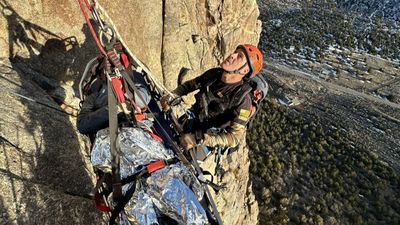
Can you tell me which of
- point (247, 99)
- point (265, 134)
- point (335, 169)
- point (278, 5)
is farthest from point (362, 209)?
point (278, 5)

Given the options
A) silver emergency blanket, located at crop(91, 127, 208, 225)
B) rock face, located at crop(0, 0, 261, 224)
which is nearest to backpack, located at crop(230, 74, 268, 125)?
silver emergency blanket, located at crop(91, 127, 208, 225)

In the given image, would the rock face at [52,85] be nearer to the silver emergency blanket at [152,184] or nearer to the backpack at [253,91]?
the silver emergency blanket at [152,184]

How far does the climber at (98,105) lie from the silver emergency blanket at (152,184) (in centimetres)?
22

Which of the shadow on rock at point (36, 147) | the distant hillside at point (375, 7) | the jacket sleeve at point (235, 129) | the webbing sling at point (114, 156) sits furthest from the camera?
the distant hillside at point (375, 7)

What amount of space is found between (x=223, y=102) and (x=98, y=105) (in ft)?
7.21

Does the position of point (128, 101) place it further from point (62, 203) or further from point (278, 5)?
point (278, 5)

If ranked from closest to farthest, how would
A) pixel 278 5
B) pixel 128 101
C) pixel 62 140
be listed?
1. pixel 128 101
2. pixel 62 140
3. pixel 278 5

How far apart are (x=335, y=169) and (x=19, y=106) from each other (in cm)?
4342

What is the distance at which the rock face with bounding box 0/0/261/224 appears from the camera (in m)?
5.01

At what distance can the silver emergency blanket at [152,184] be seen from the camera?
4281 mm

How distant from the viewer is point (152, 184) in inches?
171

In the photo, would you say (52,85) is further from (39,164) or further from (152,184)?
(152,184)

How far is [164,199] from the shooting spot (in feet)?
14.2

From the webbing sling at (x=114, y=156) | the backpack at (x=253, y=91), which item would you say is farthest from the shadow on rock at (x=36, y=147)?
the backpack at (x=253, y=91)
